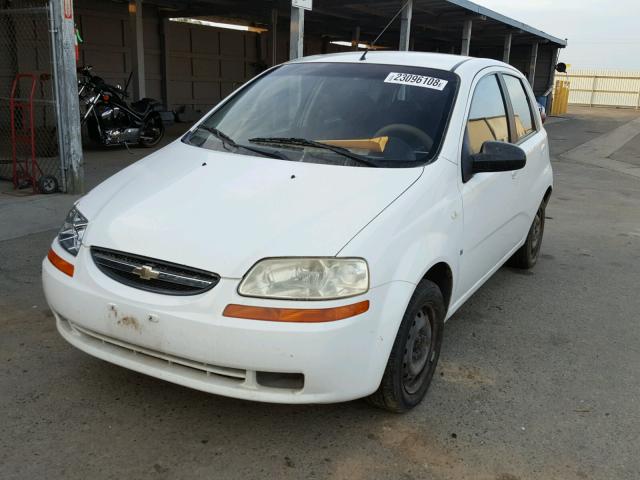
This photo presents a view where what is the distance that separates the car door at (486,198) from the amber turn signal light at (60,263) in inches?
76.4

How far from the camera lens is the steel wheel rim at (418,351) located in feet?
9.14

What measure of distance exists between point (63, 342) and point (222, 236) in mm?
1628

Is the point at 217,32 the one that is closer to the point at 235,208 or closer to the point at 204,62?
the point at 204,62

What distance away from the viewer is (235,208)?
2613 millimetres

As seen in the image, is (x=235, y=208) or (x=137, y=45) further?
(x=137, y=45)

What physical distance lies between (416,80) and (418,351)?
1596 mm

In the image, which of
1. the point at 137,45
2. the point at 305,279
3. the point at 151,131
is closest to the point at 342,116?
the point at 305,279

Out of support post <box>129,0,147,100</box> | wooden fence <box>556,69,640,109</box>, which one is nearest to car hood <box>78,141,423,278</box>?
support post <box>129,0,147,100</box>

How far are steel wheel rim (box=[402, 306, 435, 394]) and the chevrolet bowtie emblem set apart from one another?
115cm

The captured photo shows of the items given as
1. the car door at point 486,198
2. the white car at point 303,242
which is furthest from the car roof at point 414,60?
the car door at point 486,198

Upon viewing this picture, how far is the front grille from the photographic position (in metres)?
2.36

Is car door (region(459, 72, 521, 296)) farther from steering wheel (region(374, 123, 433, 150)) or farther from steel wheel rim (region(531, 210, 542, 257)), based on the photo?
steel wheel rim (region(531, 210, 542, 257))

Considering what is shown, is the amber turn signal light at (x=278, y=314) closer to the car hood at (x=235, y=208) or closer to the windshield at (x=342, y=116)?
the car hood at (x=235, y=208)

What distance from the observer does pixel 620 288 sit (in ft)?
16.1
